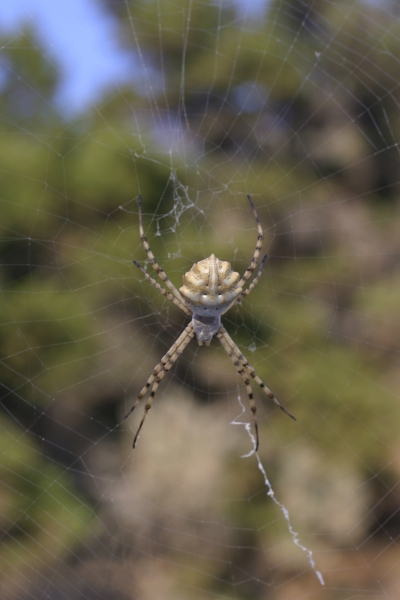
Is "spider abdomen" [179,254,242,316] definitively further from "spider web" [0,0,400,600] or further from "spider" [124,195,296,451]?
"spider web" [0,0,400,600]

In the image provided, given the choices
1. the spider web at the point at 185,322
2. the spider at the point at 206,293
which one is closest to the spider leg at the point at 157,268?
the spider at the point at 206,293

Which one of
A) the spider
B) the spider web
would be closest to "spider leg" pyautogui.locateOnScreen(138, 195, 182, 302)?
the spider

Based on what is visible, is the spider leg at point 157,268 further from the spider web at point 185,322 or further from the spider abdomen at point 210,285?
the spider web at point 185,322

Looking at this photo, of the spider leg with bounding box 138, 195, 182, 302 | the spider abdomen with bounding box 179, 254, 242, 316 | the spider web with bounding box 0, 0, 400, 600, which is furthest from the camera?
the spider web with bounding box 0, 0, 400, 600

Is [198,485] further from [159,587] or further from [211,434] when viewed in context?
[159,587]

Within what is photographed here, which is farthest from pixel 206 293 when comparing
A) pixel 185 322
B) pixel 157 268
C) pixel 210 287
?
pixel 185 322

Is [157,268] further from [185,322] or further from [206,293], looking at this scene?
[185,322]
